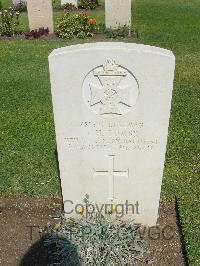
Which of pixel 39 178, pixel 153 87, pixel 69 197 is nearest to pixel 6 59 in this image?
pixel 39 178

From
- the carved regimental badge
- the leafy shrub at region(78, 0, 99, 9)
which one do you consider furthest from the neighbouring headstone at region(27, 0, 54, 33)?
the carved regimental badge

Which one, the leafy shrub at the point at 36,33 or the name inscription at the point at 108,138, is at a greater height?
the name inscription at the point at 108,138

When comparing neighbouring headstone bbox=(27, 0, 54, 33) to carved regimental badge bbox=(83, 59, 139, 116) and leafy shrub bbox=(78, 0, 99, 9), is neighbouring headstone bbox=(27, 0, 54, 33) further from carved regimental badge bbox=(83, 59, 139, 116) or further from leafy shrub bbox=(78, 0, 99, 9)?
carved regimental badge bbox=(83, 59, 139, 116)

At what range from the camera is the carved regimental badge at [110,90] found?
3.53 m

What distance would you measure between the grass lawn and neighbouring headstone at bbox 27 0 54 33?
3.68 feet

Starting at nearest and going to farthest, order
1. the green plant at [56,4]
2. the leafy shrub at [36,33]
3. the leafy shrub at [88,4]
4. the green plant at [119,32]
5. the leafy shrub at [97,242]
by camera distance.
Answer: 1. the leafy shrub at [97,242]
2. the green plant at [119,32]
3. the leafy shrub at [36,33]
4. the leafy shrub at [88,4]
5. the green plant at [56,4]

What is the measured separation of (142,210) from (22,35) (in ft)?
31.5

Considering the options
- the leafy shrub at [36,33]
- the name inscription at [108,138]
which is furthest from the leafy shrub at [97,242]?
the leafy shrub at [36,33]

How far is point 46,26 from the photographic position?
41.8ft

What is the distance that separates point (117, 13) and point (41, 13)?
2365 mm

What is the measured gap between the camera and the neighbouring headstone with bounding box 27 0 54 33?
493 inches

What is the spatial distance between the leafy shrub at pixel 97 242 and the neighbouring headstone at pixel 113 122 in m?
0.24

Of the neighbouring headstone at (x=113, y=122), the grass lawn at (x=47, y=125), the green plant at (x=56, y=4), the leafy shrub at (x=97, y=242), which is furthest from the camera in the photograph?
the green plant at (x=56, y=4)

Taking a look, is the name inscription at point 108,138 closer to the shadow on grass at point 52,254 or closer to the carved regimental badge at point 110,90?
the carved regimental badge at point 110,90
